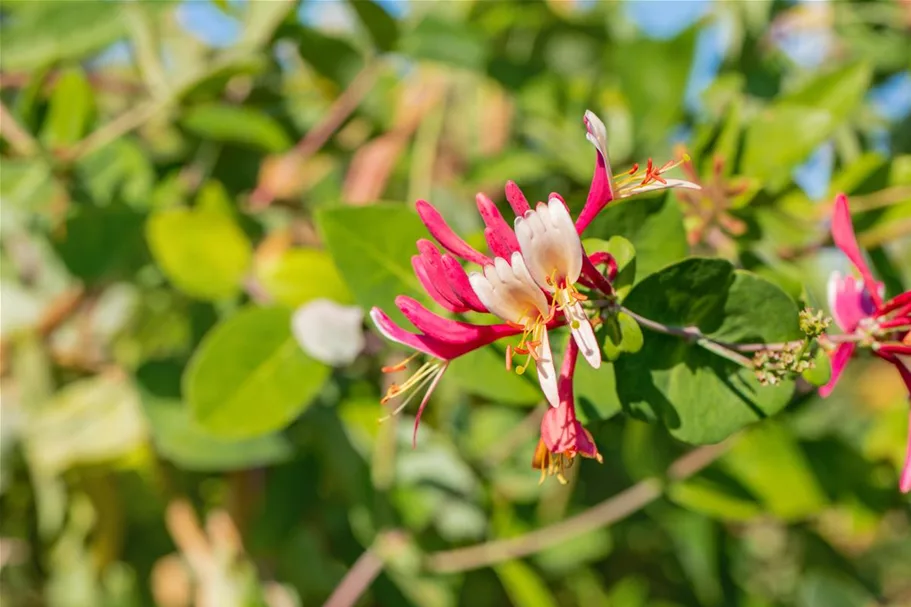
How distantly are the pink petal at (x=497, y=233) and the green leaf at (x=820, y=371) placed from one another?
0.15 metres

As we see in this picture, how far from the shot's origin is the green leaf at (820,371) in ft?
1.29

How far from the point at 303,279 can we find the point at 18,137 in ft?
0.91

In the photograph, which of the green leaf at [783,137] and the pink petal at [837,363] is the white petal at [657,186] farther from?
the green leaf at [783,137]

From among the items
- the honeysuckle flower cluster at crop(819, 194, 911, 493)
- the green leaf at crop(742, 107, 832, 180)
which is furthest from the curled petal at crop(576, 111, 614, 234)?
the green leaf at crop(742, 107, 832, 180)

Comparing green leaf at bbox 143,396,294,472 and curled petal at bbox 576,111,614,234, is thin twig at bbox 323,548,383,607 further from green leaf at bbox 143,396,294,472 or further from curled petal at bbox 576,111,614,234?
curled petal at bbox 576,111,614,234

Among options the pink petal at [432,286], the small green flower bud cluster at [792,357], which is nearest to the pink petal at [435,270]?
the pink petal at [432,286]

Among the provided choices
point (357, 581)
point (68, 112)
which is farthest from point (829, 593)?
point (68, 112)

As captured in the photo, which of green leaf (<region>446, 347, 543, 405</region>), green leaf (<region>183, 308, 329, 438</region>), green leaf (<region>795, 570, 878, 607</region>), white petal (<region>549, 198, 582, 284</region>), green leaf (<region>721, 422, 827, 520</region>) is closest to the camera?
white petal (<region>549, 198, 582, 284</region>)

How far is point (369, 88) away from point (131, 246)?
0.89 ft

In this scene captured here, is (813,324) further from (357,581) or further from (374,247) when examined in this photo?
(357,581)

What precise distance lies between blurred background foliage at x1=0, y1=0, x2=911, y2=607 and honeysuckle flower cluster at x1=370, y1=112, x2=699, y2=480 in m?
0.20

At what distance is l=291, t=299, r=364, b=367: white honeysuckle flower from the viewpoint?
2.00 feet

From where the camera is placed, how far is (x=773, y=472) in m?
0.71

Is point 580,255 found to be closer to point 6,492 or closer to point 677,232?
point 677,232
